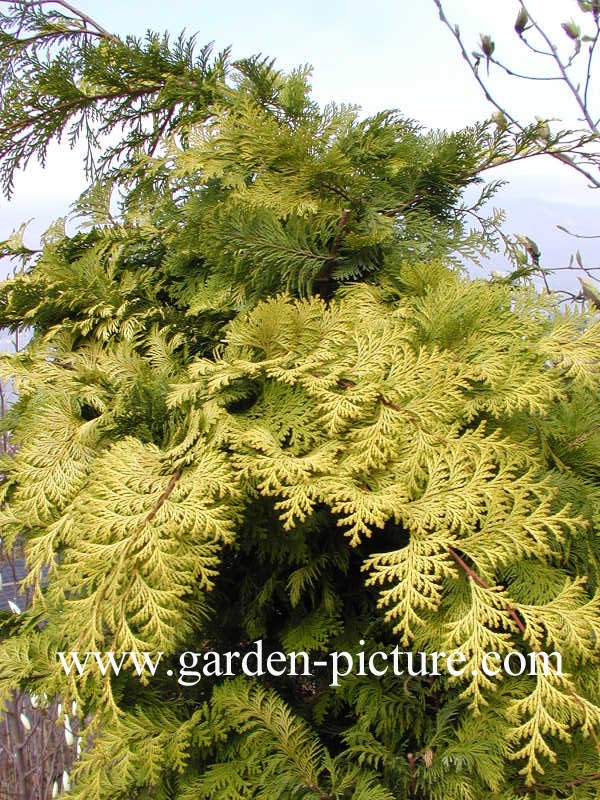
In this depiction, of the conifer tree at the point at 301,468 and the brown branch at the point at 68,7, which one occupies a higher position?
the brown branch at the point at 68,7

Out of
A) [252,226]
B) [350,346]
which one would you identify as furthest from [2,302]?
[350,346]

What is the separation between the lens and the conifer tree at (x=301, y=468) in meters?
0.90

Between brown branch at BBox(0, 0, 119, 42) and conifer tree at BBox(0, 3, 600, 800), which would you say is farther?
brown branch at BBox(0, 0, 119, 42)

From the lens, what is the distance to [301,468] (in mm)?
883

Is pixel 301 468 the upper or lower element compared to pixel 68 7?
lower

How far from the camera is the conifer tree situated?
0.90 m

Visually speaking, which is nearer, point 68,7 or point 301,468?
point 301,468

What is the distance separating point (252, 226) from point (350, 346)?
334 millimetres

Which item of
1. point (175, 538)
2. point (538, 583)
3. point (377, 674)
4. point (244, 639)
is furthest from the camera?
point (244, 639)

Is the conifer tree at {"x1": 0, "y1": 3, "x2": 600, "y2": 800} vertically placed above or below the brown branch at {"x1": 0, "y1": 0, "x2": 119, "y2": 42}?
below

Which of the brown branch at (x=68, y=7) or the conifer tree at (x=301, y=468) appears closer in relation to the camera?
the conifer tree at (x=301, y=468)

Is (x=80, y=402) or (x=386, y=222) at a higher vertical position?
(x=386, y=222)

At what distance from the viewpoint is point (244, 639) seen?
4.40 ft

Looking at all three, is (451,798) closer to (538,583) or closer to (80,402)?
(538,583)
